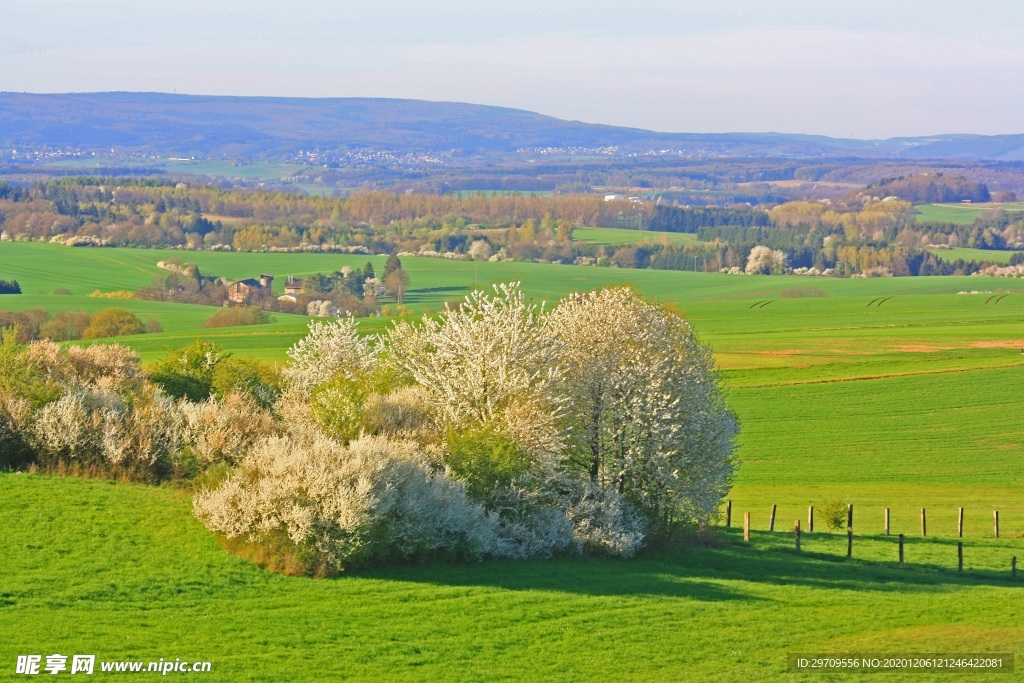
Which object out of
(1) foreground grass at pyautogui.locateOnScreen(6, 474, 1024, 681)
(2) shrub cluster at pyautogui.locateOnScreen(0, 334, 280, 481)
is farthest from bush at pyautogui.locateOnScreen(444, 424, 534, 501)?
(2) shrub cluster at pyautogui.locateOnScreen(0, 334, 280, 481)

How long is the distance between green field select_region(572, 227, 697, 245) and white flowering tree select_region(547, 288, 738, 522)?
458 feet

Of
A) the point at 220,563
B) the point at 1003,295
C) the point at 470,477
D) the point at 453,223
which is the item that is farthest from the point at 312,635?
the point at 453,223

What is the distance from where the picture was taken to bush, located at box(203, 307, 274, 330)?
95306 mm

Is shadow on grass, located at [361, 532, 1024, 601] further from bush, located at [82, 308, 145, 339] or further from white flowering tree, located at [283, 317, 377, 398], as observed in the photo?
bush, located at [82, 308, 145, 339]

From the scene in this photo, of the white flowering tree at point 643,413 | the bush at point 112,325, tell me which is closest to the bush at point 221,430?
the white flowering tree at point 643,413

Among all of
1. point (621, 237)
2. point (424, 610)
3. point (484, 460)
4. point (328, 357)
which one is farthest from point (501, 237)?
point (424, 610)

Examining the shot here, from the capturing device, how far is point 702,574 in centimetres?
2928

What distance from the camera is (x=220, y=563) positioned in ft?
80.3

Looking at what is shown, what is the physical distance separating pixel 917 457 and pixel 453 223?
151 metres

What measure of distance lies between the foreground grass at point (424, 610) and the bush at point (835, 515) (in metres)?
8.01

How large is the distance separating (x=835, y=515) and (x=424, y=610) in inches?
767

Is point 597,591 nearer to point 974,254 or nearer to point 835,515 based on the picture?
point 835,515

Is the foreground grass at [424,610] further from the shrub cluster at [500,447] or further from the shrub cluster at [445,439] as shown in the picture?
the shrub cluster at [445,439]

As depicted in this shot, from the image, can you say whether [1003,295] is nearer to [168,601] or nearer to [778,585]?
[778,585]
